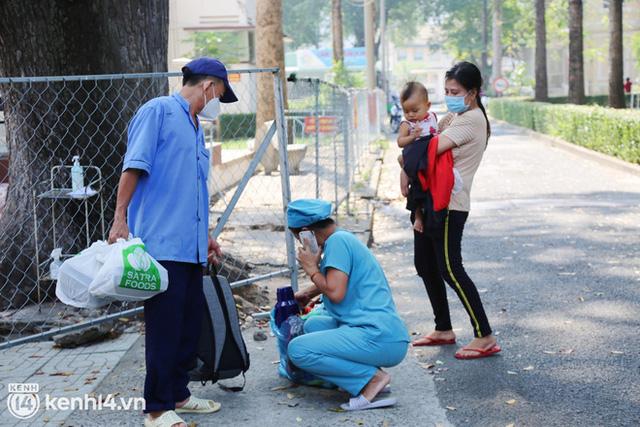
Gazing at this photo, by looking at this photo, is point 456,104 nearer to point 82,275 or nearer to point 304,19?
point 82,275

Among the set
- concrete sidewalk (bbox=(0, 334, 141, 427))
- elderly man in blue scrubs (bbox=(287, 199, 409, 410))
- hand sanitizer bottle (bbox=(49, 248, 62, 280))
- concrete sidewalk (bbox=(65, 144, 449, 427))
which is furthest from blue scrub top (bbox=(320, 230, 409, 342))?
hand sanitizer bottle (bbox=(49, 248, 62, 280))

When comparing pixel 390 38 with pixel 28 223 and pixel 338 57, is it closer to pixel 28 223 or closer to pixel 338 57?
pixel 338 57

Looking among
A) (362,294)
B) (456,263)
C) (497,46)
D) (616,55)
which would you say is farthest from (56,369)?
(497,46)

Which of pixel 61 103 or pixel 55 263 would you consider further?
pixel 61 103

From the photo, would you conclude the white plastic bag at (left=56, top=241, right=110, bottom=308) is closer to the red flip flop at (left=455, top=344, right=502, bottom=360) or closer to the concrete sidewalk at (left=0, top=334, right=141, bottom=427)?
the concrete sidewalk at (left=0, top=334, right=141, bottom=427)

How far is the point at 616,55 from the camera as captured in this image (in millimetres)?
28328

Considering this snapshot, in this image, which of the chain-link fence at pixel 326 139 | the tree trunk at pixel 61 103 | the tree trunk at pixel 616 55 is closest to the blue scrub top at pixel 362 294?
the tree trunk at pixel 61 103

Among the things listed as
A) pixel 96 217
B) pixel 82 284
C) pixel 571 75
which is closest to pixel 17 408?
pixel 82 284

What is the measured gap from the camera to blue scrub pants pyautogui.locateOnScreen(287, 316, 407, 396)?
197 inches

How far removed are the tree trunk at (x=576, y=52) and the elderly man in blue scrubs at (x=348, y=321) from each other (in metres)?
28.3

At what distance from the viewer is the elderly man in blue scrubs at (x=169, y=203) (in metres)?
4.50

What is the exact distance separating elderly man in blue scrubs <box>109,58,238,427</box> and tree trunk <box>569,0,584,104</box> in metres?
28.7

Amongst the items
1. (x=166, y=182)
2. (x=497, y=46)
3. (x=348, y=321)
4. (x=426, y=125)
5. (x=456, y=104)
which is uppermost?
(x=497, y=46)

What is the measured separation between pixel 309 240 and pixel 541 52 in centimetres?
3819
